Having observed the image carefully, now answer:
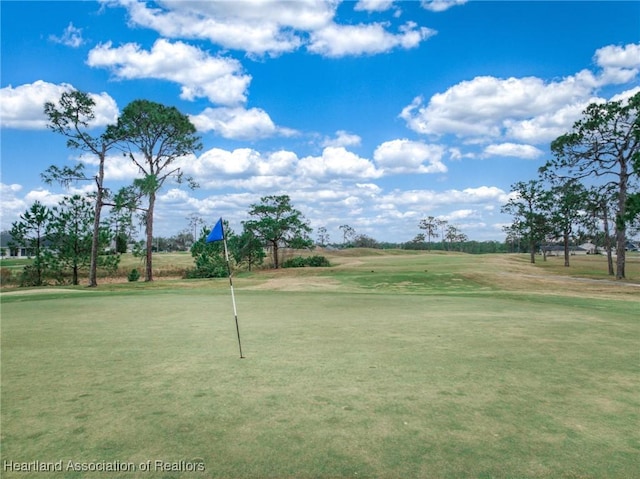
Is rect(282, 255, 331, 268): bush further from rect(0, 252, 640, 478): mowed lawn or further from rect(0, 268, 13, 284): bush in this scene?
rect(0, 252, 640, 478): mowed lawn

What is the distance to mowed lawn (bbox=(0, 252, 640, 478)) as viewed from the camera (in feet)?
13.1

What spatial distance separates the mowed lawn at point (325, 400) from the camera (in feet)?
13.1

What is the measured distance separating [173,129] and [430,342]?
30087 millimetres

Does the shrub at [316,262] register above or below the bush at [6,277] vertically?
above

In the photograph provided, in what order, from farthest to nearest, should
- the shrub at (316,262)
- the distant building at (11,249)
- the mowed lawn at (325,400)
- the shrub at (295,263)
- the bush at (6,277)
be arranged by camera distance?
1. the shrub at (316,262)
2. the shrub at (295,263)
3. the bush at (6,277)
4. the distant building at (11,249)
5. the mowed lawn at (325,400)

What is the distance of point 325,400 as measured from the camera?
5445 millimetres

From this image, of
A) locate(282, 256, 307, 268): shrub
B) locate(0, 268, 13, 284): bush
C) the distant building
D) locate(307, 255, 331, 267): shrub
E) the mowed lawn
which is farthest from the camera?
locate(307, 255, 331, 267): shrub

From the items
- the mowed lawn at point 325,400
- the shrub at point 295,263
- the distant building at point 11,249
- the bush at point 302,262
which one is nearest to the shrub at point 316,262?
the bush at point 302,262

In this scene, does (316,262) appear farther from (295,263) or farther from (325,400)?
(325,400)

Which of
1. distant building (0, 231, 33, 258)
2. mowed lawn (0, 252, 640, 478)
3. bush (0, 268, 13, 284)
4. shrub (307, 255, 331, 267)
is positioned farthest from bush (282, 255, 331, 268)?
mowed lawn (0, 252, 640, 478)

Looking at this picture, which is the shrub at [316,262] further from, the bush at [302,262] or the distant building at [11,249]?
the distant building at [11,249]

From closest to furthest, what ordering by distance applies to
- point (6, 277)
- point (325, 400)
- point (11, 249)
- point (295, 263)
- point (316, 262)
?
point (325, 400) < point (11, 249) < point (6, 277) < point (295, 263) < point (316, 262)

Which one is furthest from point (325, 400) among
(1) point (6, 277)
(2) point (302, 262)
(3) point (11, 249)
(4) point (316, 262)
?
(4) point (316, 262)

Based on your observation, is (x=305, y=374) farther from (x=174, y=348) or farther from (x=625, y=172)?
(x=625, y=172)
